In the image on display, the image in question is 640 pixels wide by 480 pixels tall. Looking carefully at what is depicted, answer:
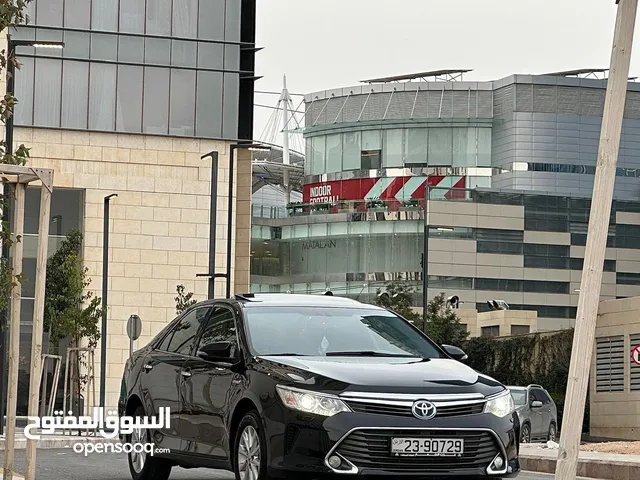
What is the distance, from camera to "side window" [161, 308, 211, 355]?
1206cm

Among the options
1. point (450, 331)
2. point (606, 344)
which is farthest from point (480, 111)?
point (606, 344)

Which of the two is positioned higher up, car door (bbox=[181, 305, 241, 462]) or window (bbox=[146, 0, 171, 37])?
window (bbox=[146, 0, 171, 37])

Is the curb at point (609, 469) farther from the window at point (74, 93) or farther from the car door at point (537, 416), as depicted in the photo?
the window at point (74, 93)

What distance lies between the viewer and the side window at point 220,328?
1137 centimetres

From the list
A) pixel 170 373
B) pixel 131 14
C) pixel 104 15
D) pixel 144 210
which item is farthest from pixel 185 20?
pixel 170 373

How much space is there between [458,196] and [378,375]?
305ft

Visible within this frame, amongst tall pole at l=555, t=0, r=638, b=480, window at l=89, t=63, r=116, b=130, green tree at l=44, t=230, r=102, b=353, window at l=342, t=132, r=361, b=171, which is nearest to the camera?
tall pole at l=555, t=0, r=638, b=480

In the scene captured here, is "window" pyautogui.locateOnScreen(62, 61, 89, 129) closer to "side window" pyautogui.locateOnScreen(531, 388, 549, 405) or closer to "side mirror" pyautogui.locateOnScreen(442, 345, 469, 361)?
"side window" pyautogui.locateOnScreen(531, 388, 549, 405)

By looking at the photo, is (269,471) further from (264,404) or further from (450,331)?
(450,331)

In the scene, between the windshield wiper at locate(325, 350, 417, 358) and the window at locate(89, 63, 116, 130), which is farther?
the window at locate(89, 63, 116, 130)

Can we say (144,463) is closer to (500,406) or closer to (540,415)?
(500,406)

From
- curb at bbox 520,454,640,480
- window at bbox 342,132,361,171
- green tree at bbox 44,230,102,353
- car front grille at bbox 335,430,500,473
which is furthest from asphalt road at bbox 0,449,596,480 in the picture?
window at bbox 342,132,361,171

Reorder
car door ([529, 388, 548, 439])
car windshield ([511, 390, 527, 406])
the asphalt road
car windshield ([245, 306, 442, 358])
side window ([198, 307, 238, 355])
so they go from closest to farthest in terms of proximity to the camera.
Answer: car windshield ([245, 306, 442, 358]) < side window ([198, 307, 238, 355]) < the asphalt road < car windshield ([511, 390, 527, 406]) < car door ([529, 388, 548, 439])

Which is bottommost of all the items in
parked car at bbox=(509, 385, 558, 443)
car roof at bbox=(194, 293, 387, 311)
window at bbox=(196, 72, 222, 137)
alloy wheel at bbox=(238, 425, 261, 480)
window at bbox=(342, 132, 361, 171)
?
parked car at bbox=(509, 385, 558, 443)
